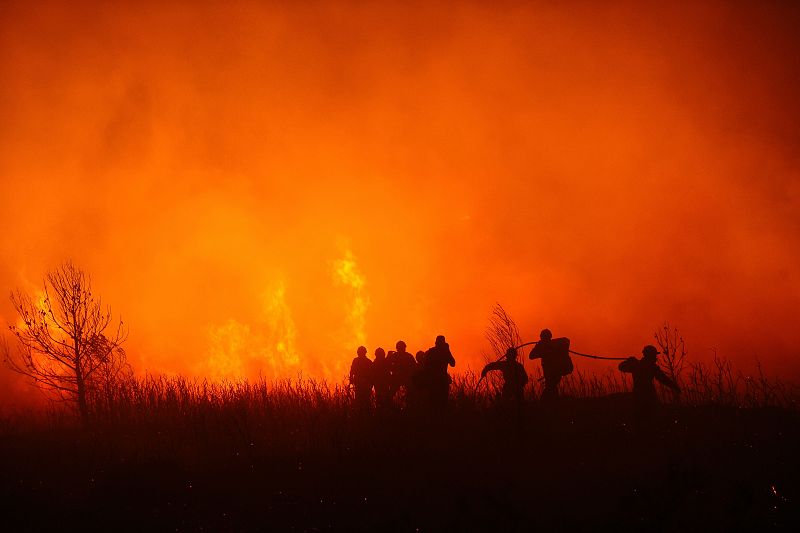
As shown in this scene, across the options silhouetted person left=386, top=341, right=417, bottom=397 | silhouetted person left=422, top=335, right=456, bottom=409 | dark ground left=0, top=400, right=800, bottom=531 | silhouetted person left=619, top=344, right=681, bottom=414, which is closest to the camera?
dark ground left=0, top=400, right=800, bottom=531

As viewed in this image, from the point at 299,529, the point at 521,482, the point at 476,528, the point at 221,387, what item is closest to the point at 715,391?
the point at 521,482

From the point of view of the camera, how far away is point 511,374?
16.9 m

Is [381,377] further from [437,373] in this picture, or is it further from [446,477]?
[446,477]

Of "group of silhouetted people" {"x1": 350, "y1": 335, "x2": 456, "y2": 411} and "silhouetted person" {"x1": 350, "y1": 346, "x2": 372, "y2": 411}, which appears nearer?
"group of silhouetted people" {"x1": 350, "y1": 335, "x2": 456, "y2": 411}

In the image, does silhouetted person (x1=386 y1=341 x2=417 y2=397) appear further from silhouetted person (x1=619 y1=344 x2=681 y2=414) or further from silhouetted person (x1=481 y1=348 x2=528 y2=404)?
silhouetted person (x1=619 y1=344 x2=681 y2=414)

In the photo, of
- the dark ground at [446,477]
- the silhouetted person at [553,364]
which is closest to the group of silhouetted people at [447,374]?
the silhouetted person at [553,364]

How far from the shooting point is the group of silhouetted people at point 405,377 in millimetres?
18094

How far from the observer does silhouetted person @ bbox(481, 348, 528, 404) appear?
1630cm

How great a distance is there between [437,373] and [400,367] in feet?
10.3

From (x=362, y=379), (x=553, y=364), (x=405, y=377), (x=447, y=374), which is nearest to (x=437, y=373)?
(x=447, y=374)

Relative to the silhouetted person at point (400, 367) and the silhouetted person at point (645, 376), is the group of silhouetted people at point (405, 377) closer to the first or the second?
the silhouetted person at point (400, 367)

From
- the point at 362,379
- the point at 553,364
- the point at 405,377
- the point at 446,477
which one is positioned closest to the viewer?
the point at 446,477

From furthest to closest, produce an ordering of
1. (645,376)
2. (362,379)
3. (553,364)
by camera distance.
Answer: (362,379)
(553,364)
(645,376)

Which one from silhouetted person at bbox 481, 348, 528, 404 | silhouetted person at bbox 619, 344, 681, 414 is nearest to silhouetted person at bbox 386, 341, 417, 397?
silhouetted person at bbox 481, 348, 528, 404
